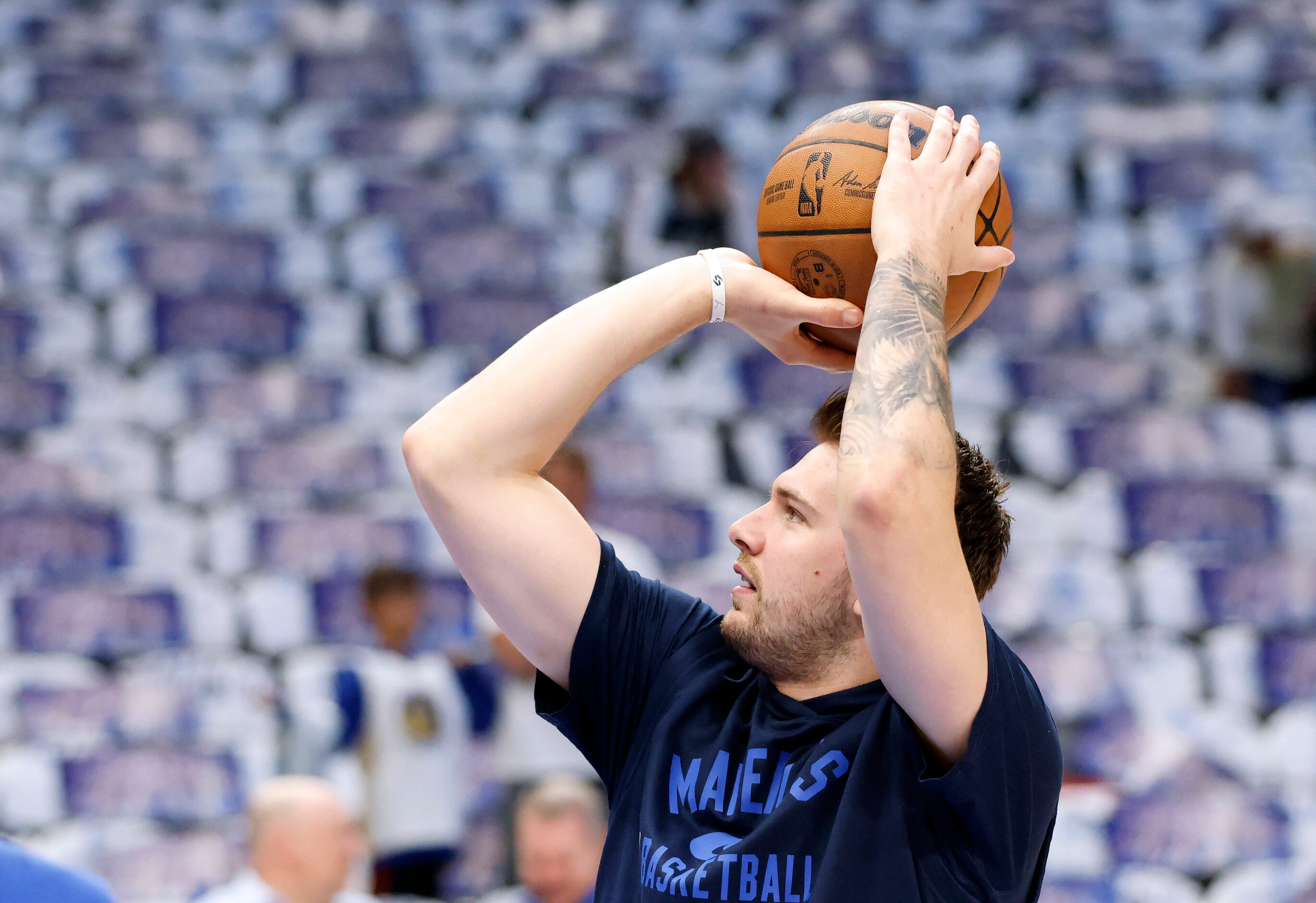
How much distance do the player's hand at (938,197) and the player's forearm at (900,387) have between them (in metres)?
0.03

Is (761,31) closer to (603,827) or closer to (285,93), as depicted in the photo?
(285,93)

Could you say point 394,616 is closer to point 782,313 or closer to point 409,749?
point 409,749

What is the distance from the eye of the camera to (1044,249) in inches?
278

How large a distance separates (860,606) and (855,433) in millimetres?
174

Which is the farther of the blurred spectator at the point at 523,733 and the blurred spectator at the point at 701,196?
the blurred spectator at the point at 701,196

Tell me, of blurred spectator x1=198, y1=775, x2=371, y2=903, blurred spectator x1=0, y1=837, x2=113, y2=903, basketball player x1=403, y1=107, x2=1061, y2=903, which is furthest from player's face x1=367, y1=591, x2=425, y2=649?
blurred spectator x1=0, y1=837, x2=113, y2=903

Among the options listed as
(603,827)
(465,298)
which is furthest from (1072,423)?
(603,827)

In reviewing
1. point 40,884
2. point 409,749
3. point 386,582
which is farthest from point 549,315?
point 40,884

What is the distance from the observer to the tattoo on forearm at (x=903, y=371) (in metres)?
1.49

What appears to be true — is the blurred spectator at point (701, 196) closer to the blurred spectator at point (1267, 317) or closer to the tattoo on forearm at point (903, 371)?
the blurred spectator at point (1267, 317)

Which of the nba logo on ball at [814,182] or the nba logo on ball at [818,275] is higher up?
the nba logo on ball at [814,182]

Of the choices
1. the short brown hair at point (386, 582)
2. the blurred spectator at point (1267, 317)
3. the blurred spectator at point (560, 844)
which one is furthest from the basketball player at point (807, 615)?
the blurred spectator at point (1267, 317)

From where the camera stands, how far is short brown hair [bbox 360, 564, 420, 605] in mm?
4070

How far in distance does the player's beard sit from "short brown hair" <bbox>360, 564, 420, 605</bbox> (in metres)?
2.48
